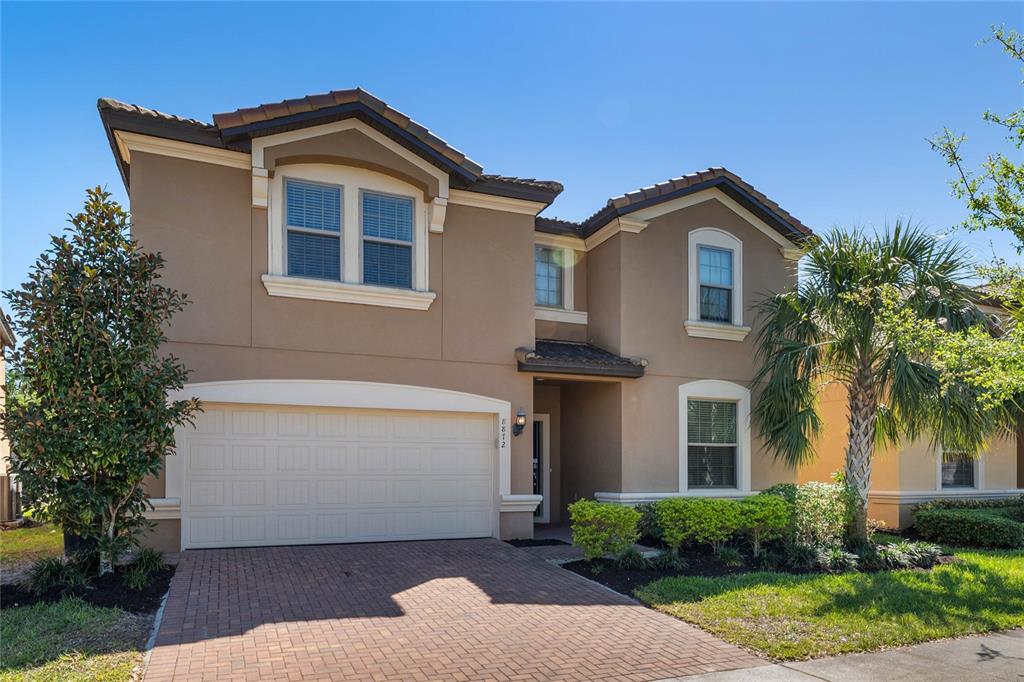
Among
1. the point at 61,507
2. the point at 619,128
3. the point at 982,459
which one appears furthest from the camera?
the point at 982,459

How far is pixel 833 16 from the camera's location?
1190 centimetres

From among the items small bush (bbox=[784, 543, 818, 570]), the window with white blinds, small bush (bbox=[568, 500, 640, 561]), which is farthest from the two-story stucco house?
the window with white blinds

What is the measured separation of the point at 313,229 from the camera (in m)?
11.6

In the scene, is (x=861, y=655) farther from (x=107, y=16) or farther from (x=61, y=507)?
(x=107, y=16)

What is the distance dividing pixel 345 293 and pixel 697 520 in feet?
21.5

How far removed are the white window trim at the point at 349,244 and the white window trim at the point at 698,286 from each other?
542 centimetres

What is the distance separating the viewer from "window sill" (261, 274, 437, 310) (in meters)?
11.2

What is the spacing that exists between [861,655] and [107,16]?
1206 centimetres

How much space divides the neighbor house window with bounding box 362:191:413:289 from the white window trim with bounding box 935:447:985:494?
12370 mm


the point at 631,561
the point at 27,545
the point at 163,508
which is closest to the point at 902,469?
the point at 631,561

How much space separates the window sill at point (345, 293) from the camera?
36.7 ft

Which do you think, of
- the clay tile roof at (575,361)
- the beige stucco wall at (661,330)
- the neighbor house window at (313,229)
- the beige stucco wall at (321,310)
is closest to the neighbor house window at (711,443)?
the beige stucco wall at (661,330)

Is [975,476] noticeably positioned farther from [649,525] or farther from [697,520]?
[697,520]

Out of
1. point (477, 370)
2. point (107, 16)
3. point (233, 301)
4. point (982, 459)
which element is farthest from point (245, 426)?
point (982, 459)
